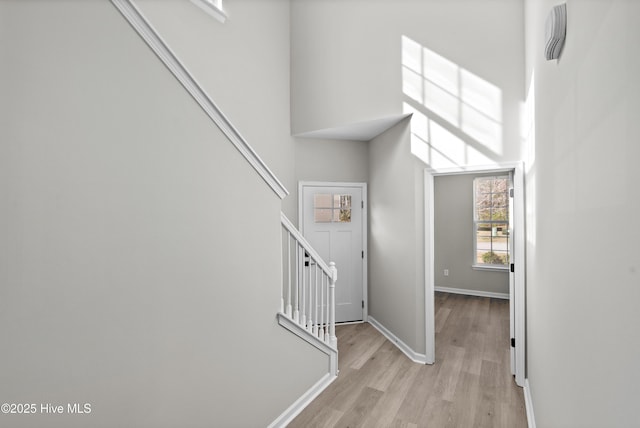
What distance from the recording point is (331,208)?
457cm

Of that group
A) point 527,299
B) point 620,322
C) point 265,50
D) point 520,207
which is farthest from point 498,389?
point 265,50

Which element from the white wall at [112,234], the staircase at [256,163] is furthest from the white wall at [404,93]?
the white wall at [112,234]

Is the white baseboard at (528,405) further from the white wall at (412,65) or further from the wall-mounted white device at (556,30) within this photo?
the wall-mounted white device at (556,30)

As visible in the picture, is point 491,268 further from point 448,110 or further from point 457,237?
point 448,110

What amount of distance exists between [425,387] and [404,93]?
2872 mm

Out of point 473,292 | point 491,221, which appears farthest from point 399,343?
point 491,221

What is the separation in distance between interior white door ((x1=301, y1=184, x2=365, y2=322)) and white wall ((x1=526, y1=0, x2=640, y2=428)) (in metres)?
3.05

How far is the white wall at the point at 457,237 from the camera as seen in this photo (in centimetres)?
588

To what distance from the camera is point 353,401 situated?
104 inches

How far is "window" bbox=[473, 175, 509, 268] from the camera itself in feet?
18.5

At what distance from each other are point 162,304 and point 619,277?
1.64 meters

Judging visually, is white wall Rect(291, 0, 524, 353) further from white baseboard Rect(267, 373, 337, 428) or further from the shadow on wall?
white baseboard Rect(267, 373, 337, 428)

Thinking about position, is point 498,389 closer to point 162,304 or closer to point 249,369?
point 249,369

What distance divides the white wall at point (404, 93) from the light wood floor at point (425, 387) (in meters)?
0.39
